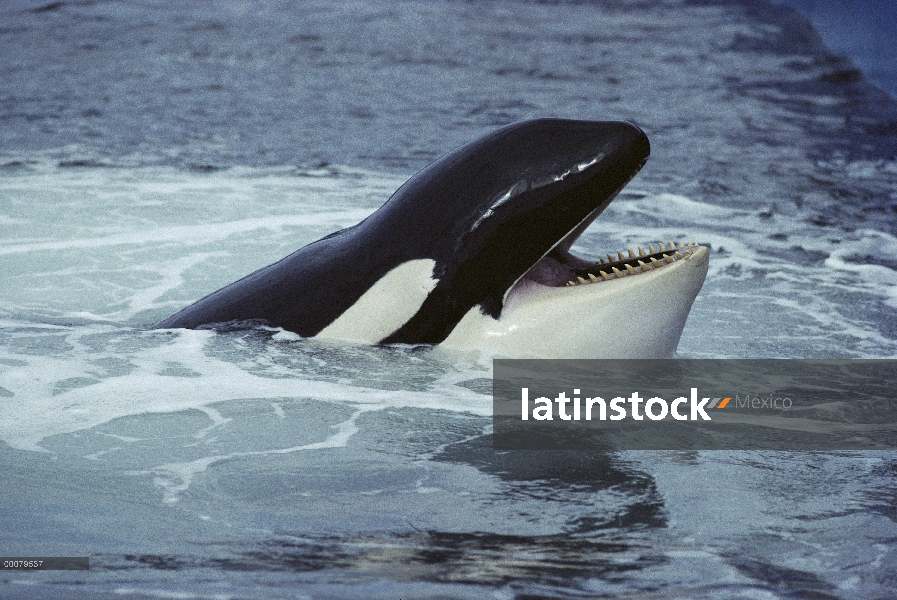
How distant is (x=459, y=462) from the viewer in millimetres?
4414

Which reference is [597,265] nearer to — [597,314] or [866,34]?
[597,314]

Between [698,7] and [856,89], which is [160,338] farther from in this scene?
[698,7]

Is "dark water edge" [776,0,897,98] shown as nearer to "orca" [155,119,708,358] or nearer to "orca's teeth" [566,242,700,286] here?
"orca's teeth" [566,242,700,286]

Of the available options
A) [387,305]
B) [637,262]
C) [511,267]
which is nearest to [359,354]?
[387,305]

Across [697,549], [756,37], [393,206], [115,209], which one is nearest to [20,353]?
[393,206]

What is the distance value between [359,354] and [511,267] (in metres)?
0.76

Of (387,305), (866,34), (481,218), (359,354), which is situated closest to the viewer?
(481,218)

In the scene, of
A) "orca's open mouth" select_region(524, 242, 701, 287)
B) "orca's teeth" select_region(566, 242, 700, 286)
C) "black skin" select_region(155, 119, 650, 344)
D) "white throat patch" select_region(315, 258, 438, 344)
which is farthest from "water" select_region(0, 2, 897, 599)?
"orca's teeth" select_region(566, 242, 700, 286)

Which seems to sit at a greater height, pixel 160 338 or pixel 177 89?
pixel 177 89

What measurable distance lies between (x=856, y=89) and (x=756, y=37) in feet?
17.5

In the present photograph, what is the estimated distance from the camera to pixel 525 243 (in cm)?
508

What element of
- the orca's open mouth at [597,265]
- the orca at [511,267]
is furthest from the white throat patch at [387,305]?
the orca's open mouth at [597,265]

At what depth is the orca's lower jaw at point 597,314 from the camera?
5086 mm

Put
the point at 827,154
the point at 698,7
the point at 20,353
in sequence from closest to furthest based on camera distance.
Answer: the point at 20,353
the point at 827,154
the point at 698,7
